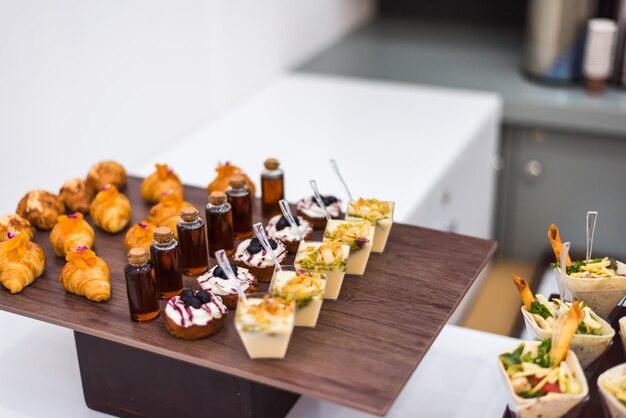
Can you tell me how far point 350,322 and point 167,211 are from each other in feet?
1.29

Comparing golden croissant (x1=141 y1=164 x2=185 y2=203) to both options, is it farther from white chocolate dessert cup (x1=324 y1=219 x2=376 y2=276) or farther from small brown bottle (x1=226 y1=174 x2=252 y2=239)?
white chocolate dessert cup (x1=324 y1=219 x2=376 y2=276)

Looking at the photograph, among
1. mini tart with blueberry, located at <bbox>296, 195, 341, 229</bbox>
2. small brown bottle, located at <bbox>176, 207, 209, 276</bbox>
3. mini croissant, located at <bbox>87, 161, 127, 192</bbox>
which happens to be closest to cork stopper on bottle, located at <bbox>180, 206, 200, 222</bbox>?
small brown bottle, located at <bbox>176, 207, 209, 276</bbox>

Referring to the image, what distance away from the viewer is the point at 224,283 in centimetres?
116

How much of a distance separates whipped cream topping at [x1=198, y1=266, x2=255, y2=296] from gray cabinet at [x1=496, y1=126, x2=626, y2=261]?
66.2 inches

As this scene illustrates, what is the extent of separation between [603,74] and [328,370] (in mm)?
1835

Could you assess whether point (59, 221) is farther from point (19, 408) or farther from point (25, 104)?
point (25, 104)

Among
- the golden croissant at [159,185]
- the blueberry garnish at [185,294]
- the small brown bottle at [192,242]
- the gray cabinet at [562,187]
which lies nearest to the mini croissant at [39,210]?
the golden croissant at [159,185]

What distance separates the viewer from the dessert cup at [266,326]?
1.01 meters

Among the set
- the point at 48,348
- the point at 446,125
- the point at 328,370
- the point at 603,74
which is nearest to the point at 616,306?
the point at 328,370

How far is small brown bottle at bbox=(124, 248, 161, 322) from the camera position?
1.12 metres

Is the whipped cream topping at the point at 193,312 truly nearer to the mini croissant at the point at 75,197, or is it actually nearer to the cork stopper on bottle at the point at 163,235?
the cork stopper on bottle at the point at 163,235

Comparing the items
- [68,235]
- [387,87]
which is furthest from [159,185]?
[387,87]

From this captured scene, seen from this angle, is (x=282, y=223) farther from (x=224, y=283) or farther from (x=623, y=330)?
(x=623, y=330)

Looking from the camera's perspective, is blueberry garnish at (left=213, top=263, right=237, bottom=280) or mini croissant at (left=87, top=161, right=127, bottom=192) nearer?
blueberry garnish at (left=213, top=263, right=237, bottom=280)
